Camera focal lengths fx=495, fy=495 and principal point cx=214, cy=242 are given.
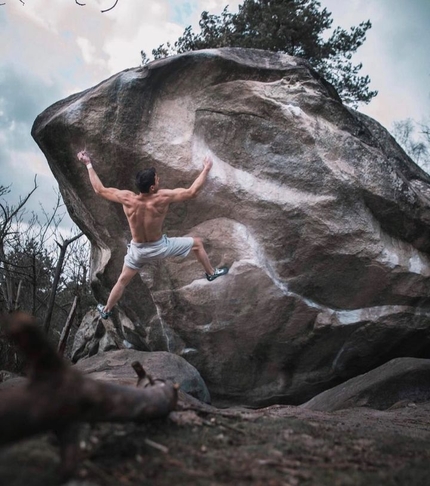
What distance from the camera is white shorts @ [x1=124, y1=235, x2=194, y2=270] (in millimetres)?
6629

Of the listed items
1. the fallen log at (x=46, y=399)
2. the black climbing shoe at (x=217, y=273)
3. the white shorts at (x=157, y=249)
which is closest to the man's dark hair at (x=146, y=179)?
the white shorts at (x=157, y=249)

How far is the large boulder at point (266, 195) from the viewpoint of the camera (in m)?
7.17

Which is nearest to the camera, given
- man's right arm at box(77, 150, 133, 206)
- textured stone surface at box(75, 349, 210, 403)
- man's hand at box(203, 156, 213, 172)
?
man's right arm at box(77, 150, 133, 206)

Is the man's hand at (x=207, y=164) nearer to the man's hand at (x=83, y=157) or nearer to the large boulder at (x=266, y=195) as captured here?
the large boulder at (x=266, y=195)

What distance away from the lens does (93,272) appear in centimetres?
911

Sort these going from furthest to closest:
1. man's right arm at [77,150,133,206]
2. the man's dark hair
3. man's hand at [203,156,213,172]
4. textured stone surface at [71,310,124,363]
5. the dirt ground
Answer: textured stone surface at [71,310,124,363] → man's hand at [203,156,213,172] → man's right arm at [77,150,133,206] → the man's dark hair → the dirt ground

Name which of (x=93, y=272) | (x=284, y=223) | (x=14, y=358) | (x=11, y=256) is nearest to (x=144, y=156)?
(x=284, y=223)

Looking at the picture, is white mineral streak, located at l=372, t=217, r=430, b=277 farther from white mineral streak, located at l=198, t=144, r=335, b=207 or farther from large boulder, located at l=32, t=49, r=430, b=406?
white mineral streak, located at l=198, t=144, r=335, b=207

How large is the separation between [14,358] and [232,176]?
680 cm

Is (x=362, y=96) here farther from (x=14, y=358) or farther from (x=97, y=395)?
(x=97, y=395)

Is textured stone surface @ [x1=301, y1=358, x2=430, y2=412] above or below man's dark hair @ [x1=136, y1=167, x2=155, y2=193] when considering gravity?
below

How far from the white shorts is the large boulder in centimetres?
75

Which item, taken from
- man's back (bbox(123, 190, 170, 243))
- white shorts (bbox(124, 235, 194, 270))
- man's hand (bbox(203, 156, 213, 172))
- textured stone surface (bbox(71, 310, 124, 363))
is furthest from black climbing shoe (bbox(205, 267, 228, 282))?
textured stone surface (bbox(71, 310, 124, 363))

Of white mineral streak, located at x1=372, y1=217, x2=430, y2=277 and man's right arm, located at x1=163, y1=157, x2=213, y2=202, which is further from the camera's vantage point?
white mineral streak, located at x1=372, y1=217, x2=430, y2=277
